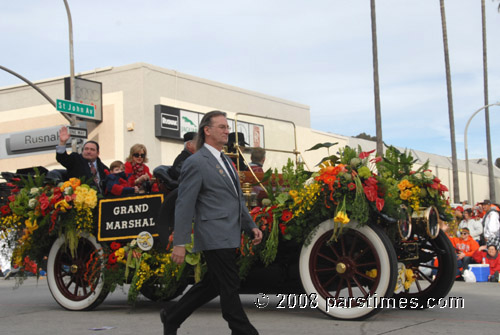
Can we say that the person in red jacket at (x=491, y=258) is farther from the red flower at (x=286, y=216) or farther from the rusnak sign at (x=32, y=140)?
the rusnak sign at (x=32, y=140)

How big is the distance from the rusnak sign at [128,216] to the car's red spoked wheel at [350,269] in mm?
1660

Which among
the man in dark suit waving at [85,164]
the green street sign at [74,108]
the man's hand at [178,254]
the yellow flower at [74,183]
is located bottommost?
the man's hand at [178,254]

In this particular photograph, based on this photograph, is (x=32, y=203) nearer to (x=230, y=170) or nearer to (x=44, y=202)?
(x=44, y=202)

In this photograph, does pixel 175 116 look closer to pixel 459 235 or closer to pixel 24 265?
pixel 459 235

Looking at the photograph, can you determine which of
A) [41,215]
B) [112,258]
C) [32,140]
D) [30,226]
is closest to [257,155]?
[112,258]

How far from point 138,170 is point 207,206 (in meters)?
3.18

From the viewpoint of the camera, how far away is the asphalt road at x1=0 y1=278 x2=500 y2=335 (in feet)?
17.9

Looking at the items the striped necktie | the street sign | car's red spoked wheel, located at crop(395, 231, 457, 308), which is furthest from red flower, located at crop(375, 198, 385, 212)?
the street sign

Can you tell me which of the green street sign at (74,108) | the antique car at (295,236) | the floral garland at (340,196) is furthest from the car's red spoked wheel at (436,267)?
the green street sign at (74,108)

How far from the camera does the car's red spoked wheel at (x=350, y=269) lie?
18.3 feet

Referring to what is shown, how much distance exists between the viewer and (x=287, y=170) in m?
6.17

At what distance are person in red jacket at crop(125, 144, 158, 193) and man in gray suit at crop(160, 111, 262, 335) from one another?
2701 mm

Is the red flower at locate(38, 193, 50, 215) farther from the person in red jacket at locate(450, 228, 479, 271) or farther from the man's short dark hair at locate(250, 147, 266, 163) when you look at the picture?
the person in red jacket at locate(450, 228, 479, 271)

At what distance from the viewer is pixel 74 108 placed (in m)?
18.3
